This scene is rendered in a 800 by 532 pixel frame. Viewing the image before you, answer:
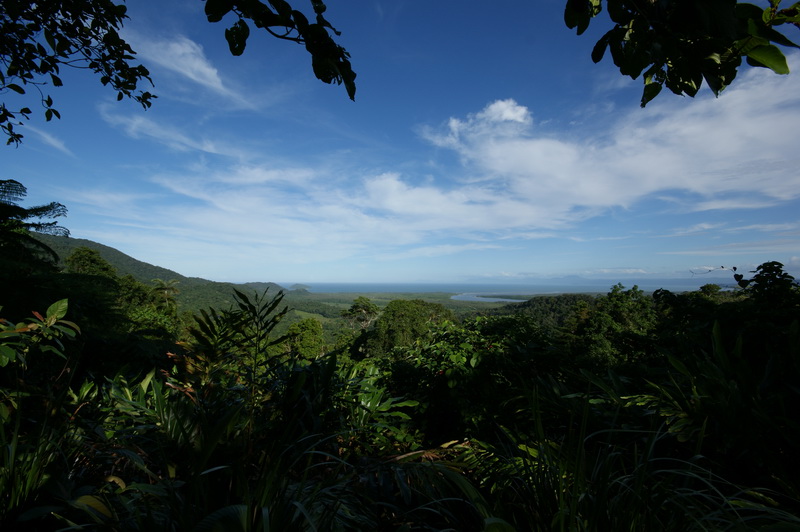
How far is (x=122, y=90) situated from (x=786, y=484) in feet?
16.6

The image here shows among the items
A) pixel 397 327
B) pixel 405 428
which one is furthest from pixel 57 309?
pixel 397 327

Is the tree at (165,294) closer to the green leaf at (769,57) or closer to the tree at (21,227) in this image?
the tree at (21,227)

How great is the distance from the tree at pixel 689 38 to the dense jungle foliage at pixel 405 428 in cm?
114

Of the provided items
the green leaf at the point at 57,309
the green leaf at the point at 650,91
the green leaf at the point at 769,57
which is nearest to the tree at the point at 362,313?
the green leaf at the point at 57,309

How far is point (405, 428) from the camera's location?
2.71m

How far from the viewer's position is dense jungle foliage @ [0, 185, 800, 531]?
1.01 meters

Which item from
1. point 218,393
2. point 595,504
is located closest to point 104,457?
point 218,393

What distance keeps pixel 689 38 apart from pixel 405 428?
2860 millimetres

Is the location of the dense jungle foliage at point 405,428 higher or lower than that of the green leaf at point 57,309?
lower

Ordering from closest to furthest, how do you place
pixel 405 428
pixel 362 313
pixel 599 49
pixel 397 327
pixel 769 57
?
pixel 769 57, pixel 599 49, pixel 405 428, pixel 397 327, pixel 362 313

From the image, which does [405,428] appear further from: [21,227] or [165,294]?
[165,294]

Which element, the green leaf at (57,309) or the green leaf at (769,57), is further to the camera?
A: the green leaf at (57,309)

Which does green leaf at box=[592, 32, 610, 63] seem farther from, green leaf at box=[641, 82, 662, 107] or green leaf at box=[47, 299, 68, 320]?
green leaf at box=[47, 299, 68, 320]

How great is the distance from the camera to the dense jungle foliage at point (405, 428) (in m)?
1.01
